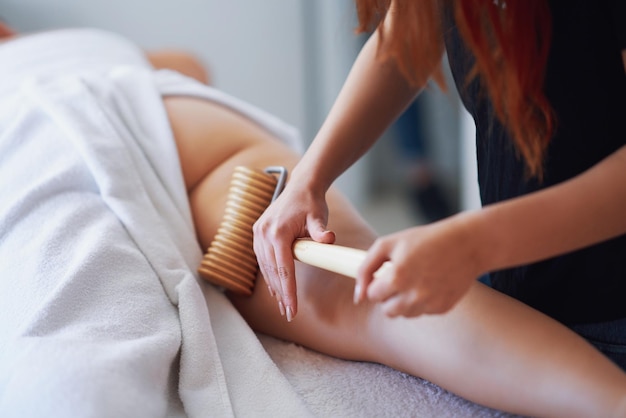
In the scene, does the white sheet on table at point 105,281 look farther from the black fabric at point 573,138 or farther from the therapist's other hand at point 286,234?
the black fabric at point 573,138

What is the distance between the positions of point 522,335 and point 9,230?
1.72 feet

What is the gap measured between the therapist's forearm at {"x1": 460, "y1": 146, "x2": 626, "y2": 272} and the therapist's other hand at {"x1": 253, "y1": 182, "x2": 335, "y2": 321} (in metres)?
0.19

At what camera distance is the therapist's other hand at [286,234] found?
2.24 feet

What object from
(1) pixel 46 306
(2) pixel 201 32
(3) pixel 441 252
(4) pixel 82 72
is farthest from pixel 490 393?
(2) pixel 201 32

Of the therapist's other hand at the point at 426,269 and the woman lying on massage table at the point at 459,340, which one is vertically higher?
the therapist's other hand at the point at 426,269

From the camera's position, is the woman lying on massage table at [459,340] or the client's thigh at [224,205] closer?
the woman lying on massage table at [459,340]

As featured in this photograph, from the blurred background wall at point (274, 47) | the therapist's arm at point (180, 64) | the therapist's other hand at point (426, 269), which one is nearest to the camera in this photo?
the therapist's other hand at point (426, 269)

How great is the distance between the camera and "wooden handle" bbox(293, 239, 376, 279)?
1.84ft

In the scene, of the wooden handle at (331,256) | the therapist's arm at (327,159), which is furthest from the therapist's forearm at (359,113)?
the wooden handle at (331,256)

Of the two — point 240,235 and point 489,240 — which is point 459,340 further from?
point 240,235

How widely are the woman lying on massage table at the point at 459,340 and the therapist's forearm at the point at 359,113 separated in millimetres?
80

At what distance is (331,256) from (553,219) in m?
0.18

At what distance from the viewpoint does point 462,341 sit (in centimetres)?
62

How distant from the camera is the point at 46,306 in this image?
0.64 meters
